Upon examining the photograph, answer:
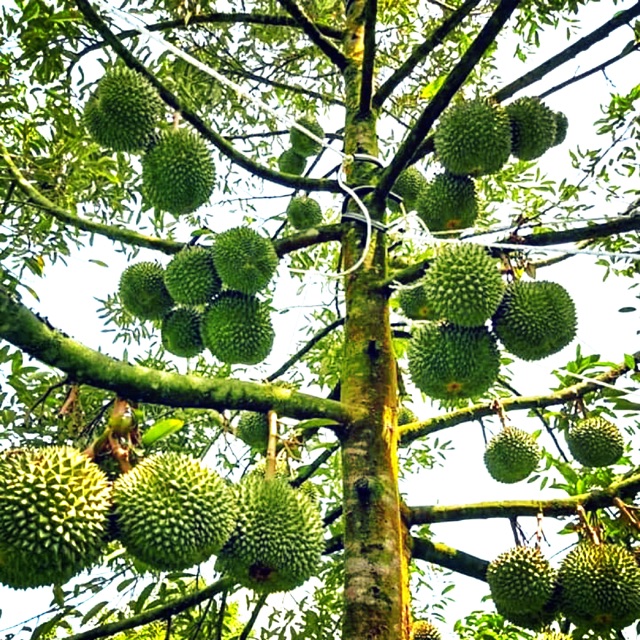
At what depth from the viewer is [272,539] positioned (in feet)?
5.19

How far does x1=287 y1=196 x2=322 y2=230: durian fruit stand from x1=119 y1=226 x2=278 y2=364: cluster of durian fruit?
81 cm

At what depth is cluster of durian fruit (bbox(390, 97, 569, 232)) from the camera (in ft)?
7.70

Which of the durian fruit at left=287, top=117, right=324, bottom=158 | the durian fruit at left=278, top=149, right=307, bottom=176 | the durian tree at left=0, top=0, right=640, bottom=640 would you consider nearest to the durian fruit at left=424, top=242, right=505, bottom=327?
the durian tree at left=0, top=0, right=640, bottom=640

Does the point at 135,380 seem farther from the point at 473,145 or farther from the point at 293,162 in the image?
the point at 293,162

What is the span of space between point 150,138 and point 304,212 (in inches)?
38.6

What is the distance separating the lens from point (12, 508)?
1.32 metres

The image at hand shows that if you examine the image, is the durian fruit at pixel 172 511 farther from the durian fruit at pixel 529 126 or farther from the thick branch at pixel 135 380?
the durian fruit at pixel 529 126

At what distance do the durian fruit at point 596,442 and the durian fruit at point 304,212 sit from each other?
1.40m

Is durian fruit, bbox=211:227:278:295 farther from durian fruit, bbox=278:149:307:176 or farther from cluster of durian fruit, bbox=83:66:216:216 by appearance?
durian fruit, bbox=278:149:307:176

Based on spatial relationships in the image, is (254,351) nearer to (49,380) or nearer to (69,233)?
(49,380)

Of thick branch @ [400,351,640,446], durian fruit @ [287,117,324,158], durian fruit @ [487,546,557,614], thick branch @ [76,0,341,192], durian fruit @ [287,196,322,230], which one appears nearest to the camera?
thick branch @ [76,0,341,192]

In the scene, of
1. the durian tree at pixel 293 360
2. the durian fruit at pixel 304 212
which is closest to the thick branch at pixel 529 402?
the durian tree at pixel 293 360

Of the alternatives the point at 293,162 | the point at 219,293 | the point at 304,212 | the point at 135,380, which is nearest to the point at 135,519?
the point at 135,380

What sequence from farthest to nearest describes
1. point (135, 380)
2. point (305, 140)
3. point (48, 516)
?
point (305, 140)
point (135, 380)
point (48, 516)
